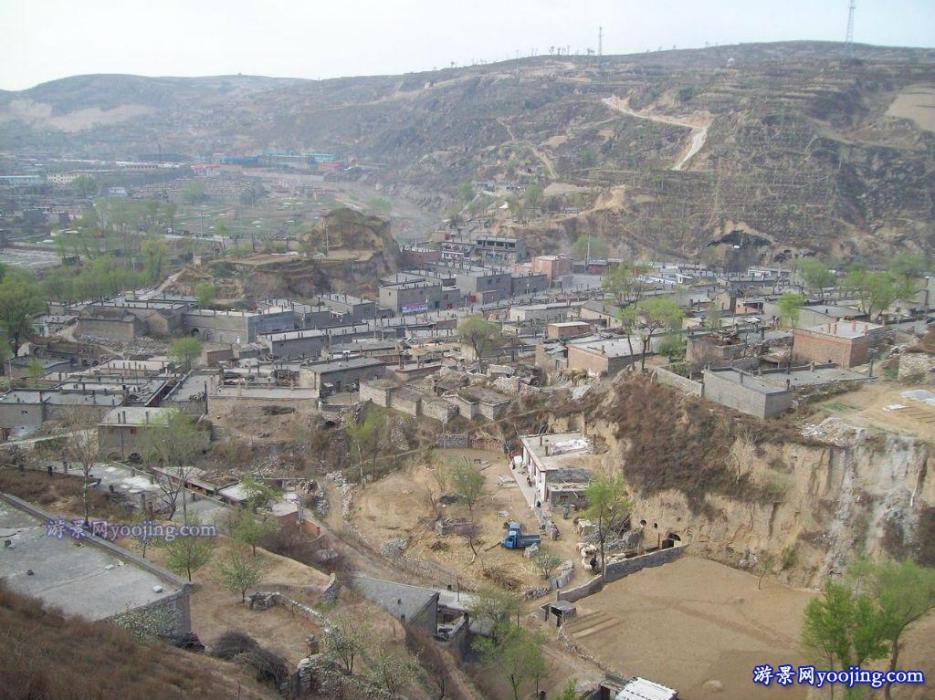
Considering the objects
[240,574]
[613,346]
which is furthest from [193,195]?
[240,574]

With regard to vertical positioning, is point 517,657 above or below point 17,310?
below

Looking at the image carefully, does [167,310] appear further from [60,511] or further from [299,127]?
[299,127]

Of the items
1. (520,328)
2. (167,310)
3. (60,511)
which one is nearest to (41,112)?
(167,310)

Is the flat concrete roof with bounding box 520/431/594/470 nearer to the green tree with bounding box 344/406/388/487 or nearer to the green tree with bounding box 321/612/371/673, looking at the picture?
the green tree with bounding box 344/406/388/487

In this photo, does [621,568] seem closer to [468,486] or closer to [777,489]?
[777,489]

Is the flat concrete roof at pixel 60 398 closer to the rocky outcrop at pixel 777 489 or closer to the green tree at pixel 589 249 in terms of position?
the rocky outcrop at pixel 777 489
